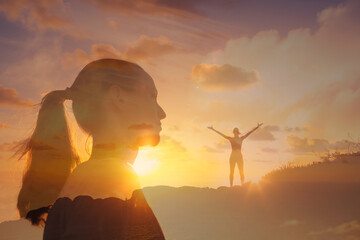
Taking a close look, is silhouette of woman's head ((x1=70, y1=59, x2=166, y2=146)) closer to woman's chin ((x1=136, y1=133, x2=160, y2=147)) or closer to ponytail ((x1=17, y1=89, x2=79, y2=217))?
woman's chin ((x1=136, y1=133, x2=160, y2=147))

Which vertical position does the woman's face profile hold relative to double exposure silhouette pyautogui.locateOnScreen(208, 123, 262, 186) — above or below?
below

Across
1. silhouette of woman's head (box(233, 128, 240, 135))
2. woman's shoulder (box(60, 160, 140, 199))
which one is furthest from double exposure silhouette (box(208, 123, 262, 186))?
woman's shoulder (box(60, 160, 140, 199))

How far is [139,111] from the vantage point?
1.96m

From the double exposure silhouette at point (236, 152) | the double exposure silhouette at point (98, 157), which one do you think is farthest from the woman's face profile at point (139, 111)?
the double exposure silhouette at point (236, 152)

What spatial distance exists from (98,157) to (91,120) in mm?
228

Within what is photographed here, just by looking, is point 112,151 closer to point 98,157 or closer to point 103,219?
point 98,157

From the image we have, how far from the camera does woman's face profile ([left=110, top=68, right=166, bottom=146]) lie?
1.92 metres

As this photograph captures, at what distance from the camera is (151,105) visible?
2.00 m

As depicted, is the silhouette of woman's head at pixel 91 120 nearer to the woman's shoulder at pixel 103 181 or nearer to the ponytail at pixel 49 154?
the ponytail at pixel 49 154

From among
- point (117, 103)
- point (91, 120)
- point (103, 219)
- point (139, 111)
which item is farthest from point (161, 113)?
point (103, 219)

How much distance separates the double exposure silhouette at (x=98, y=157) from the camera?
5.45 feet

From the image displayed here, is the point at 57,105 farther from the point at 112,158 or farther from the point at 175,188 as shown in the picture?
the point at 175,188

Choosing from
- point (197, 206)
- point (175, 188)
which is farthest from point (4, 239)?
point (197, 206)

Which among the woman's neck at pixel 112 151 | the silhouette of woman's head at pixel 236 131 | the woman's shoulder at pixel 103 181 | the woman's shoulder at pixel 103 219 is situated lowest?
the woman's shoulder at pixel 103 219
